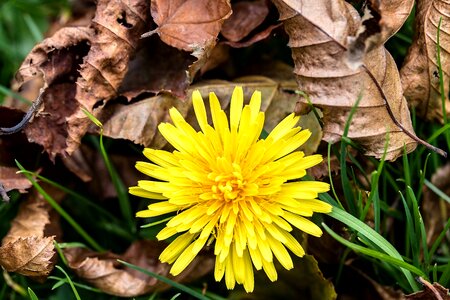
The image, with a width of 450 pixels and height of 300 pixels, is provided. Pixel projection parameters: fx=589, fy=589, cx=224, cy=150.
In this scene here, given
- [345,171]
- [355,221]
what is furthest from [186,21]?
[355,221]

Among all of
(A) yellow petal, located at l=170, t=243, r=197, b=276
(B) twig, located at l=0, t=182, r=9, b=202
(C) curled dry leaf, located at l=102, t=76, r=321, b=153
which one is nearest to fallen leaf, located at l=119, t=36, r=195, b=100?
(C) curled dry leaf, located at l=102, t=76, r=321, b=153

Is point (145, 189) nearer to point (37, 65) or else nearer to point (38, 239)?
point (38, 239)

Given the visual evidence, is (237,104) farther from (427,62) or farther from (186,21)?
(427,62)

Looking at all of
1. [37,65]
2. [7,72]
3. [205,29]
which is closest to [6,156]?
[37,65]

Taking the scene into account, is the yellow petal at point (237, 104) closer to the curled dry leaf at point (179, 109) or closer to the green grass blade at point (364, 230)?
the curled dry leaf at point (179, 109)

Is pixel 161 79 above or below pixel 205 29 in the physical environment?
below

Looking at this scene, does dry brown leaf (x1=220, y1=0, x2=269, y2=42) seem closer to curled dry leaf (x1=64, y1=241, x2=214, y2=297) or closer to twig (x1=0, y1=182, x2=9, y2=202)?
curled dry leaf (x1=64, y1=241, x2=214, y2=297)
